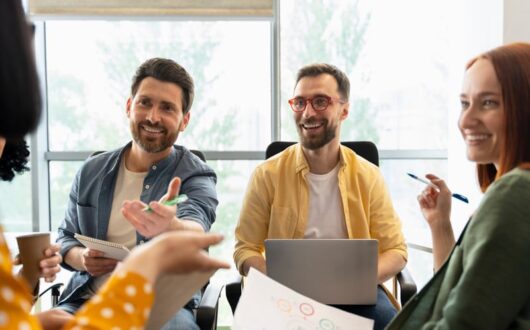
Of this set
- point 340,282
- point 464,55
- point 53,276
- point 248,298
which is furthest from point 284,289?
point 464,55

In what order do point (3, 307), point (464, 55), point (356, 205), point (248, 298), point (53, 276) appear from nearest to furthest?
point (3, 307)
point (248, 298)
point (53, 276)
point (356, 205)
point (464, 55)

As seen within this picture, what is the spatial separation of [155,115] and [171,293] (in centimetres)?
120

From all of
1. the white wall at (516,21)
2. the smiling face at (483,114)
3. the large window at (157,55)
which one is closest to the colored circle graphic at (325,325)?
the smiling face at (483,114)

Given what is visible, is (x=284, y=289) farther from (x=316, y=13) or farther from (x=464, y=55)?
(x=316, y=13)

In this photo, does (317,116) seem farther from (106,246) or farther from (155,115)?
(106,246)

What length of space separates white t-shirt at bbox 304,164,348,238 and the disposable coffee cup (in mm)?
1028

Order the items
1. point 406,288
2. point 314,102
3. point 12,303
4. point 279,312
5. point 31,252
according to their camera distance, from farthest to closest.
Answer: point 314,102 < point 406,288 < point 31,252 < point 279,312 < point 12,303

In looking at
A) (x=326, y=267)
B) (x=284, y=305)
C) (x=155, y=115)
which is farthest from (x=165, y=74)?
(x=284, y=305)

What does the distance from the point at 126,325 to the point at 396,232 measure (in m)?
1.65

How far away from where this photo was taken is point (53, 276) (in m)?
1.68

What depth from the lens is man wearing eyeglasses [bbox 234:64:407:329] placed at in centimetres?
222

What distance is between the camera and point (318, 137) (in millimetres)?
2299

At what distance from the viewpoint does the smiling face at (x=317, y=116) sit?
231 cm

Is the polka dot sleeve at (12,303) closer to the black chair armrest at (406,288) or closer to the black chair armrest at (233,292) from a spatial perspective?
the black chair armrest at (233,292)
